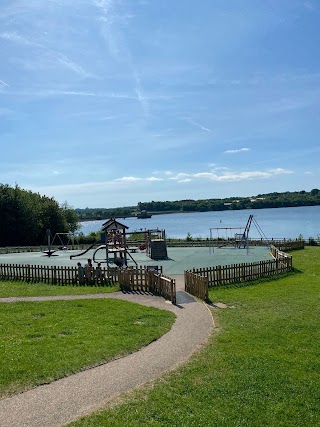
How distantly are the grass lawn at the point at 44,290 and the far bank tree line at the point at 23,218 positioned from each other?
134 feet

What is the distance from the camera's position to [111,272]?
22.6 meters

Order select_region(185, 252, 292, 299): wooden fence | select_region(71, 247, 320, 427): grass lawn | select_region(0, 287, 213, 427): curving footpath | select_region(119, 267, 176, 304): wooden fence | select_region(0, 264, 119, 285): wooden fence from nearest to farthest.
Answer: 1. select_region(71, 247, 320, 427): grass lawn
2. select_region(0, 287, 213, 427): curving footpath
3. select_region(185, 252, 292, 299): wooden fence
4. select_region(119, 267, 176, 304): wooden fence
5. select_region(0, 264, 119, 285): wooden fence

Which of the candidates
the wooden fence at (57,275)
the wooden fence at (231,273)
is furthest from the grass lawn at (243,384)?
the wooden fence at (57,275)

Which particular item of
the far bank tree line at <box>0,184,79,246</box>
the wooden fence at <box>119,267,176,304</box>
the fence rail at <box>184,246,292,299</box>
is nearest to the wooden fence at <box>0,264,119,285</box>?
the wooden fence at <box>119,267,176,304</box>

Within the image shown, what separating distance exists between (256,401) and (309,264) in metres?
23.1

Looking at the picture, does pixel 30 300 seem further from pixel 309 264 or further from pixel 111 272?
pixel 309 264

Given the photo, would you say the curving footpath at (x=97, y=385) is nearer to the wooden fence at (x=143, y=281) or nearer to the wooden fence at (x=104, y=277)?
the wooden fence at (x=104, y=277)

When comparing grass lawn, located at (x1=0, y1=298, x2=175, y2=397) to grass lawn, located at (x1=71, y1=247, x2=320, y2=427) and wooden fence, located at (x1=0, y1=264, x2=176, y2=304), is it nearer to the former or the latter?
grass lawn, located at (x1=71, y1=247, x2=320, y2=427)

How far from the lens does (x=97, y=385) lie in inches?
338

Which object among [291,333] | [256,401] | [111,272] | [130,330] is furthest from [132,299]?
[256,401]

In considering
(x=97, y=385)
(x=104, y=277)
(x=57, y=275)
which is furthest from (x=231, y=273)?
(x=97, y=385)

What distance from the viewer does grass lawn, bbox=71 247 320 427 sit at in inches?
282

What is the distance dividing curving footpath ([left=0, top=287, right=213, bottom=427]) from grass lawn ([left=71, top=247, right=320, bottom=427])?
0.40 metres

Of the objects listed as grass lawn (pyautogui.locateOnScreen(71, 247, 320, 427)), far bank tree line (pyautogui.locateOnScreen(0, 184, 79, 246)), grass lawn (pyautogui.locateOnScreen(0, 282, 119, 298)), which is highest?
far bank tree line (pyautogui.locateOnScreen(0, 184, 79, 246))
